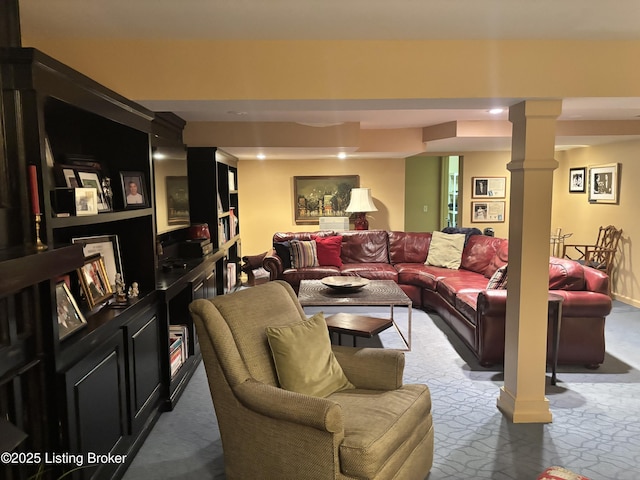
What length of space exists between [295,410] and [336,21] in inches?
73.4

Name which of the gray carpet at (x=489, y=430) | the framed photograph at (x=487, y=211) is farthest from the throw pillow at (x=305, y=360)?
the framed photograph at (x=487, y=211)

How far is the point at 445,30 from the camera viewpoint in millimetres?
2570

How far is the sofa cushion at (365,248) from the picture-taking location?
22.1 ft

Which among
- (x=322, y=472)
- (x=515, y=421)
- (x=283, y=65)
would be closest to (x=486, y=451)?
(x=515, y=421)

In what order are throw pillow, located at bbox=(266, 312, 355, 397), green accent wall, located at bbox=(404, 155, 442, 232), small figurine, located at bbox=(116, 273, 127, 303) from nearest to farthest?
throw pillow, located at bbox=(266, 312, 355, 397) < small figurine, located at bbox=(116, 273, 127, 303) < green accent wall, located at bbox=(404, 155, 442, 232)

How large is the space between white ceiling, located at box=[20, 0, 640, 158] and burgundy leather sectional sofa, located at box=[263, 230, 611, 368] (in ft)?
5.23

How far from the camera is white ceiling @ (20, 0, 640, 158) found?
2.20 m

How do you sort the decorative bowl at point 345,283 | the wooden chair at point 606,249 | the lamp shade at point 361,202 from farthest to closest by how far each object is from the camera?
the lamp shade at point 361,202 → the wooden chair at point 606,249 → the decorative bowl at point 345,283

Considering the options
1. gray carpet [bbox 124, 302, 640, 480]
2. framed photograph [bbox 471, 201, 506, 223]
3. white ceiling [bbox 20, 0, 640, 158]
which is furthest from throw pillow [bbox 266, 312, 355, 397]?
framed photograph [bbox 471, 201, 506, 223]

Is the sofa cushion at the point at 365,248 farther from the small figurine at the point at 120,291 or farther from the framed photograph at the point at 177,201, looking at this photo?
the small figurine at the point at 120,291

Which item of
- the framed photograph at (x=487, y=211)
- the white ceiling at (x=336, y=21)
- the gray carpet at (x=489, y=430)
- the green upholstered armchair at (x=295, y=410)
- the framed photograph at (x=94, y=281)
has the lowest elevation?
the gray carpet at (x=489, y=430)

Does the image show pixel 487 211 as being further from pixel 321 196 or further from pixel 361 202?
pixel 321 196

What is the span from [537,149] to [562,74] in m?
0.44

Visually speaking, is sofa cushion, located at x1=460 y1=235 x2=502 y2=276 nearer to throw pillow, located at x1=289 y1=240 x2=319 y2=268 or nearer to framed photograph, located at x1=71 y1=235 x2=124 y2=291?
throw pillow, located at x1=289 y1=240 x2=319 y2=268
